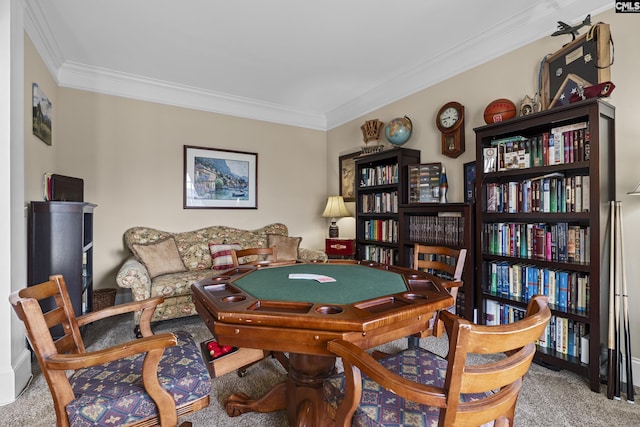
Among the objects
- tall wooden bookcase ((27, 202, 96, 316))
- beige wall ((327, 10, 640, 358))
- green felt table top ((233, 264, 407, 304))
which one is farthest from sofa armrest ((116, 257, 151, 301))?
beige wall ((327, 10, 640, 358))

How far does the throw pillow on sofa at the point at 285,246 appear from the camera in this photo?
4.08 m

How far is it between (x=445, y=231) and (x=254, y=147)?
9.64 feet

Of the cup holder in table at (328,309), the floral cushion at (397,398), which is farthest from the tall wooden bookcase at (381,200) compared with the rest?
the cup holder in table at (328,309)

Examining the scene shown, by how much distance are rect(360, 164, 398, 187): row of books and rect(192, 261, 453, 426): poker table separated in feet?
5.94

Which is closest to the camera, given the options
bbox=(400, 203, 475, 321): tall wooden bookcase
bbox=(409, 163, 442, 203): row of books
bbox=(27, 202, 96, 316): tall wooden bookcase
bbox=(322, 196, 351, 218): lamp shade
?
bbox=(27, 202, 96, 316): tall wooden bookcase

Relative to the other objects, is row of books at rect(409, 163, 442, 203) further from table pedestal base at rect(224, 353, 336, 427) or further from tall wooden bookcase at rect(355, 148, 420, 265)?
table pedestal base at rect(224, 353, 336, 427)

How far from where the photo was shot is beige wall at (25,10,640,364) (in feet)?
7.06

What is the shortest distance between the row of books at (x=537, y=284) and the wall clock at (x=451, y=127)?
1.17m

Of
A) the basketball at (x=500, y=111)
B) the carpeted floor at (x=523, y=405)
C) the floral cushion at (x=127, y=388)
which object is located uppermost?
the basketball at (x=500, y=111)

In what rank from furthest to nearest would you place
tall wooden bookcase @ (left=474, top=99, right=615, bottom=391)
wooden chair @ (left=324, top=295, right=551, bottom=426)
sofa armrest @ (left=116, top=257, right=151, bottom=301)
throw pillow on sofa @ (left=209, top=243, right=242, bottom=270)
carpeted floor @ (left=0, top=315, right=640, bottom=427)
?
throw pillow on sofa @ (left=209, top=243, right=242, bottom=270) < sofa armrest @ (left=116, top=257, right=151, bottom=301) < tall wooden bookcase @ (left=474, top=99, right=615, bottom=391) < carpeted floor @ (left=0, top=315, right=640, bottom=427) < wooden chair @ (left=324, top=295, right=551, bottom=426)

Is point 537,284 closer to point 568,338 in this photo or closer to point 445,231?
point 568,338

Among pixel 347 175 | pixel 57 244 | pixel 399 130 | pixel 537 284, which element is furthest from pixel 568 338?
pixel 57 244

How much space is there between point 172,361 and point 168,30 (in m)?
2.80

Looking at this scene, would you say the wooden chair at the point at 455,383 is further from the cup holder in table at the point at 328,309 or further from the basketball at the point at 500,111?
the basketball at the point at 500,111
